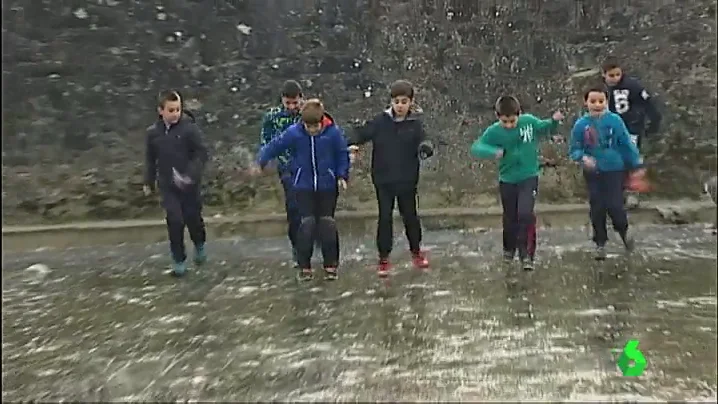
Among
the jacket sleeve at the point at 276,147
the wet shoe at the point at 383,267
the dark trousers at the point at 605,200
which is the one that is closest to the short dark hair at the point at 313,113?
the jacket sleeve at the point at 276,147

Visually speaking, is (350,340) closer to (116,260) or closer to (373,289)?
(373,289)

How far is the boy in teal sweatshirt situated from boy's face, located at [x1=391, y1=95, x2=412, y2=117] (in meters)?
0.55

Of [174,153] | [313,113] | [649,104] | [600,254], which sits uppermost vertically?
[313,113]

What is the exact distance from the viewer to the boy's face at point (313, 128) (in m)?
7.61

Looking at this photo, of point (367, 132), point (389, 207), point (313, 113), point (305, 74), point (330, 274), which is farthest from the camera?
point (305, 74)

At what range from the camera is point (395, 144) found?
7859mm

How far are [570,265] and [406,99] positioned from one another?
1.68 m

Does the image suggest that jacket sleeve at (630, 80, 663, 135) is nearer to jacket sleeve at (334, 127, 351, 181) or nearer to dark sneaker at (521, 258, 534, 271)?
dark sneaker at (521, 258, 534, 271)

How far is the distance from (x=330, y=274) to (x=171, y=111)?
5.76 feet

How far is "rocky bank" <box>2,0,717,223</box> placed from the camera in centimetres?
1182

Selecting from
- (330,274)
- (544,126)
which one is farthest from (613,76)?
(330,274)

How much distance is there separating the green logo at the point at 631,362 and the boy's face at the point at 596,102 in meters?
3.16

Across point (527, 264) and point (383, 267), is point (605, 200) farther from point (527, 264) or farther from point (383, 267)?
point (383, 267)

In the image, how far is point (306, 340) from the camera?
5758mm
